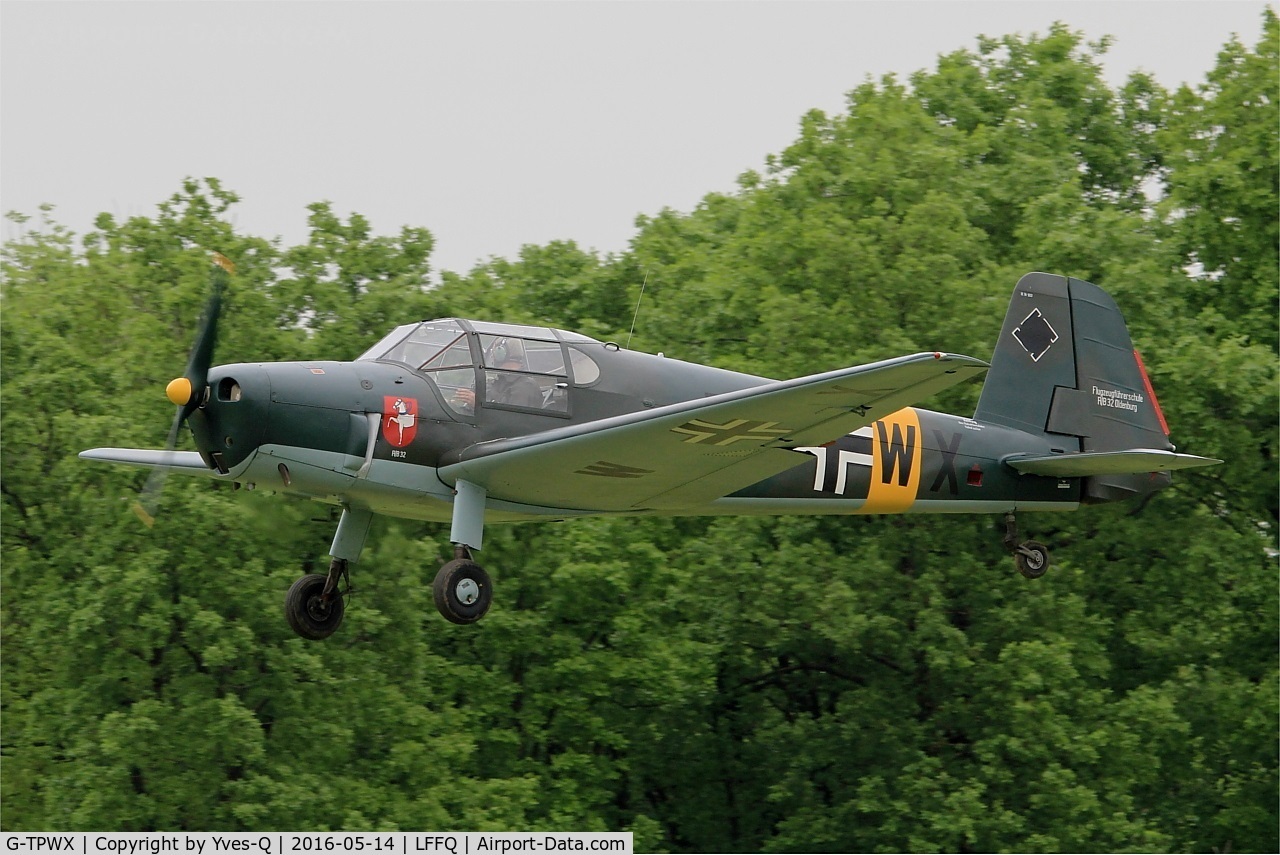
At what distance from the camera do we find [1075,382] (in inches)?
693

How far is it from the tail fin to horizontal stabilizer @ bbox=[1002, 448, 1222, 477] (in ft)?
0.44

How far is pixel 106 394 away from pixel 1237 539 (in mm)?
15154

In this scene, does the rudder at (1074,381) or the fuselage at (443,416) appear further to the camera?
the rudder at (1074,381)

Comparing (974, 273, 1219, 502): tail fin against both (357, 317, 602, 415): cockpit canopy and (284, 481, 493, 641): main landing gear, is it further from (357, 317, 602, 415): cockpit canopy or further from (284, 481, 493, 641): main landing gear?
(284, 481, 493, 641): main landing gear

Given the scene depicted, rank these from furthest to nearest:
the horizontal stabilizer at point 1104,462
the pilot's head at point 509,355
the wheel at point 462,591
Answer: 1. the horizontal stabilizer at point 1104,462
2. the pilot's head at point 509,355
3. the wheel at point 462,591

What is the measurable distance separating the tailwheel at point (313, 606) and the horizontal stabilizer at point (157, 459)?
1.19 meters

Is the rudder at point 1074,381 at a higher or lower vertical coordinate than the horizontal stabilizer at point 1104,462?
higher

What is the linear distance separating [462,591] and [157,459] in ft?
11.6

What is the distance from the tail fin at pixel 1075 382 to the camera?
56.7ft

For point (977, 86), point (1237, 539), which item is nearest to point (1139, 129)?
point (977, 86)

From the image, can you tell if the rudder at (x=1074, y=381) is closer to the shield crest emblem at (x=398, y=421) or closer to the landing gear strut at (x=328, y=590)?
the shield crest emblem at (x=398, y=421)

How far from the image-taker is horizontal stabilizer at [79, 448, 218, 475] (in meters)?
14.8

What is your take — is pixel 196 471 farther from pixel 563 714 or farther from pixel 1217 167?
pixel 1217 167

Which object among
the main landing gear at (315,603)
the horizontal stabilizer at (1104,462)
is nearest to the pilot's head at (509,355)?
the main landing gear at (315,603)
